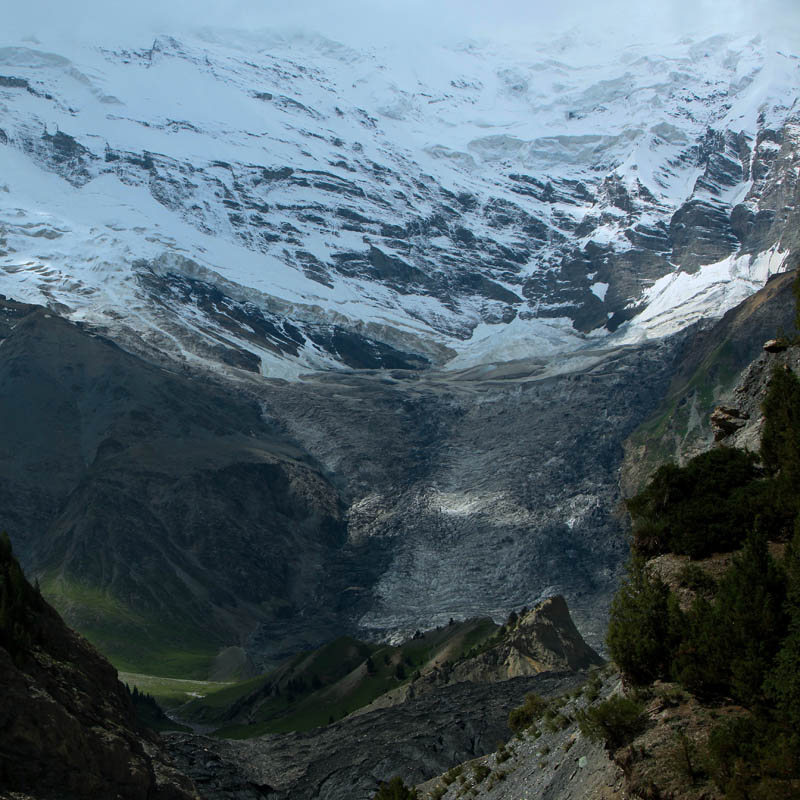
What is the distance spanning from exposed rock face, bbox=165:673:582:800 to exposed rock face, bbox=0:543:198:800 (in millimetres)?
19864

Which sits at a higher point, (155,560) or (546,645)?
(546,645)

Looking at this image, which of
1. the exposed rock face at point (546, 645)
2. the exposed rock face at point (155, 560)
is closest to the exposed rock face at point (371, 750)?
the exposed rock face at point (546, 645)

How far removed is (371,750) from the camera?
208 feet

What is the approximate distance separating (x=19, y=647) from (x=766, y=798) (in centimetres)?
1986

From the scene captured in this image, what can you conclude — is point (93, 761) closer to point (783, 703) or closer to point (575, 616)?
point (783, 703)

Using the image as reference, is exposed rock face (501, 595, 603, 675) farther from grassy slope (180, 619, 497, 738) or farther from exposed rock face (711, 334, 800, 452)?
exposed rock face (711, 334, 800, 452)

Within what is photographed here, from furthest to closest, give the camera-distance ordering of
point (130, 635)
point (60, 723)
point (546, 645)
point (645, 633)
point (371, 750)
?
point (130, 635) < point (546, 645) < point (371, 750) < point (60, 723) < point (645, 633)

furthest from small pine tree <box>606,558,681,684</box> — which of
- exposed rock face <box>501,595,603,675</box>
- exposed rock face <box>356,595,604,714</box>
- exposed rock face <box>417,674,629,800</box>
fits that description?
exposed rock face <box>501,595,603,675</box>

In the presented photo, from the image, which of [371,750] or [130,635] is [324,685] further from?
[130,635]

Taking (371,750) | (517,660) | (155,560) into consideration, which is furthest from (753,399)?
(155,560)

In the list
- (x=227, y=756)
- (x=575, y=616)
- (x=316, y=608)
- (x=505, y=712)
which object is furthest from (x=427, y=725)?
(x=316, y=608)

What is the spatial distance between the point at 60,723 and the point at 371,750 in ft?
116

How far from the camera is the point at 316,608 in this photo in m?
185

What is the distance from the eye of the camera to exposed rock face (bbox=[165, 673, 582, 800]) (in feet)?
191
